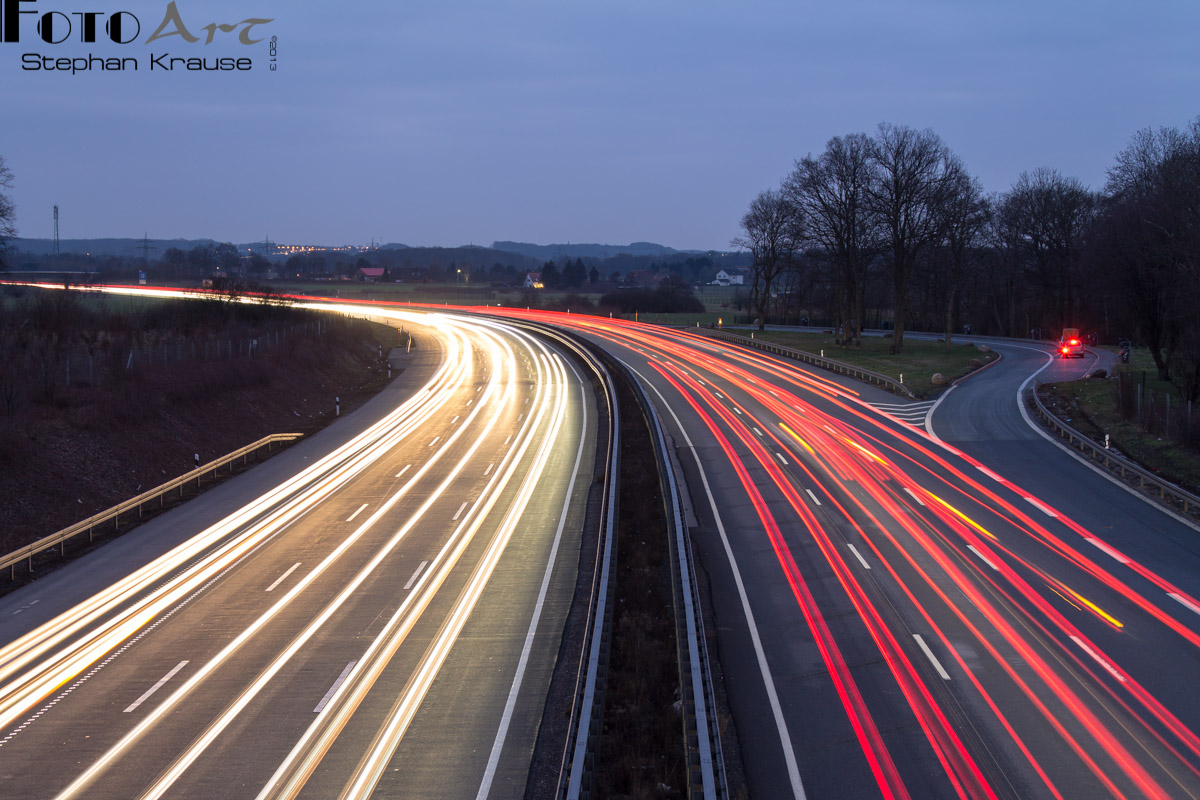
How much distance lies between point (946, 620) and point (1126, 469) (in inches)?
595

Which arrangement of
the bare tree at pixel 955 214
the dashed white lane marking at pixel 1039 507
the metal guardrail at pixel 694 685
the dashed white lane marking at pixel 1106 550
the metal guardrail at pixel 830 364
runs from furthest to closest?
the bare tree at pixel 955 214, the metal guardrail at pixel 830 364, the dashed white lane marking at pixel 1039 507, the dashed white lane marking at pixel 1106 550, the metal guardrail at pixel 694 685

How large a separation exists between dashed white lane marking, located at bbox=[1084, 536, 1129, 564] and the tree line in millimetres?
16922

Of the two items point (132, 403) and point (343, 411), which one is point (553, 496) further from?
point (343, 411)

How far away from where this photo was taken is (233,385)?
128 feet

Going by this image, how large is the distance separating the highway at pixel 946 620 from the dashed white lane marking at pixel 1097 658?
40 mm

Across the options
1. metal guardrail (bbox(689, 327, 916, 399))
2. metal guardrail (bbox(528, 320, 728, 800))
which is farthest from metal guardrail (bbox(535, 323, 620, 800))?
metal guardrail (bbox(689, 327, 916, 399))

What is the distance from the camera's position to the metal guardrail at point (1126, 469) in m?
24.0

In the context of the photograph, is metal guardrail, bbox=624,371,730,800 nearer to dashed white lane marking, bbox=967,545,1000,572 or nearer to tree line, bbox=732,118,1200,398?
dashed white lane marking, bbox=967,545,1000,572

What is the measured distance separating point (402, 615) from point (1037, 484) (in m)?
20.3

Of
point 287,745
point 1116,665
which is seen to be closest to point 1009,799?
point 1116,665

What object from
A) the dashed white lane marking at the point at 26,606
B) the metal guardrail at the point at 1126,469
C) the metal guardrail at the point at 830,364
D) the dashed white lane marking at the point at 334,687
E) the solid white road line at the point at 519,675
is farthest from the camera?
the metal guardrail at the point at 830,364

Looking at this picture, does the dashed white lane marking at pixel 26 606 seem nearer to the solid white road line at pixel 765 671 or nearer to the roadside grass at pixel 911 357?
the solid white road line at pixel 765 671

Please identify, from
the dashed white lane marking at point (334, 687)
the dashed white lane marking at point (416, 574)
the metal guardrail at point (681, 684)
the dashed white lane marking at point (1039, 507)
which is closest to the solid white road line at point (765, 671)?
the metal guardrail at point (681, 684)

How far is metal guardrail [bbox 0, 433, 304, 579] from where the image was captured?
1952 cm
